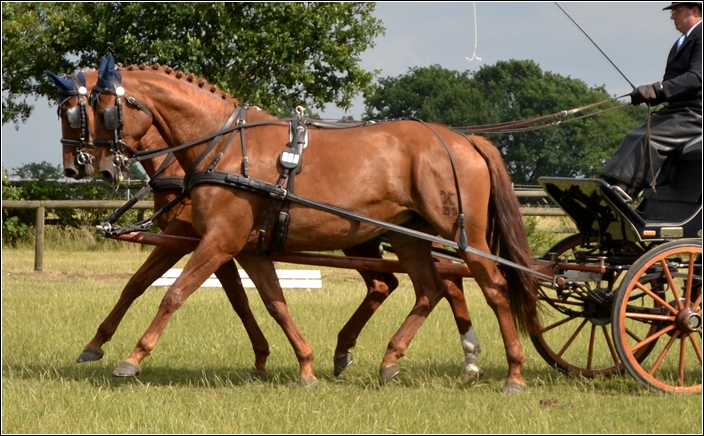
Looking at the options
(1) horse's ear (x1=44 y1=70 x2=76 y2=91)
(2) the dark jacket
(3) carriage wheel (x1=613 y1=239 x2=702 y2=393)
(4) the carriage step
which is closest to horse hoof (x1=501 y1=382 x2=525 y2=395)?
(3) carriage wheel (x1=613 y1=239 x2=702 y2=393)

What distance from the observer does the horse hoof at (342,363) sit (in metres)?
6.67

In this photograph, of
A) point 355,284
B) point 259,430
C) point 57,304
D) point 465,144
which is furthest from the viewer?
point 355,284

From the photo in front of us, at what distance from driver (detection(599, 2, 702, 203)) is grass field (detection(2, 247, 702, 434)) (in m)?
1.45

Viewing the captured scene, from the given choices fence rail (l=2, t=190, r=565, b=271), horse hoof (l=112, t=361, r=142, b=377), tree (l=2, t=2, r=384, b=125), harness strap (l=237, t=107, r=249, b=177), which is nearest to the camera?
horse hoof (l=112, t=361, r=142, b=377)

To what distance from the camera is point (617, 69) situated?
19.4 ft

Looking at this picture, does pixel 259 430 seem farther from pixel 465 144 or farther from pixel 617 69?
pixel 617 69

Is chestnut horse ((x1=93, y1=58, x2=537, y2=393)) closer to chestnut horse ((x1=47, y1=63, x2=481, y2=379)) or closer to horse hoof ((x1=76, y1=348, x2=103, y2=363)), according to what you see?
chestnut horse ((x1=47, y1=63, x2=481, y2=379))

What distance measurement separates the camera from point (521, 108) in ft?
132

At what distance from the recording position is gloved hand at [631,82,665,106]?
571 cm

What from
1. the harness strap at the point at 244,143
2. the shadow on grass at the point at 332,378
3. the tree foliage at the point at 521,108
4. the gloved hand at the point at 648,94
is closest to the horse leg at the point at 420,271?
the shadow on grass at the point at 332,378

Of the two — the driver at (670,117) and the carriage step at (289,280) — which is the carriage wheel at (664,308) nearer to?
the driver at (670,117)

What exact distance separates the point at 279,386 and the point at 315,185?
1.39 m

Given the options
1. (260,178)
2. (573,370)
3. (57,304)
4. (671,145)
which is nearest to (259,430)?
(260,178)

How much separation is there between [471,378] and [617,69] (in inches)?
92.3
